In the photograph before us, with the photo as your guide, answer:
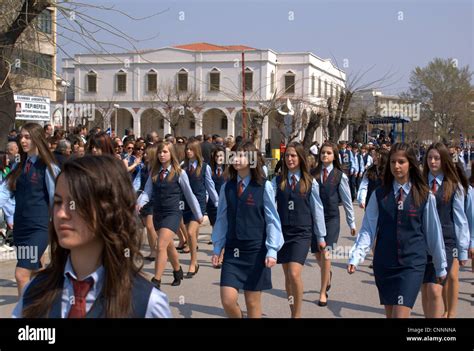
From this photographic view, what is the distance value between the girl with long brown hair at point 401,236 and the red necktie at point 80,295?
2847mm

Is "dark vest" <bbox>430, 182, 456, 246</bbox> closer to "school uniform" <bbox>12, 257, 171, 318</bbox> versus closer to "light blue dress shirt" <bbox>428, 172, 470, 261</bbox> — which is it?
"light blue dress shirt" <bbox>428, 172, 470, 261</bbox>

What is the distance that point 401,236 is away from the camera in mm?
4785

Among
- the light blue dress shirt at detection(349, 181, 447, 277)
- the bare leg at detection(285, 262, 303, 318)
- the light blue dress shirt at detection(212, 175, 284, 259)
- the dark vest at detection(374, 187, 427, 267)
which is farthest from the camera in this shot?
the bare leg at detection(285, 262, 303, 318)

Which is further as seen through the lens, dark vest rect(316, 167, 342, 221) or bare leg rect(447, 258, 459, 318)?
dark vest rect(316, 167, 342, 221)

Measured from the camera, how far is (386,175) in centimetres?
517

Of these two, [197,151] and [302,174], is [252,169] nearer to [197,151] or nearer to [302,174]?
Result: [302,174]

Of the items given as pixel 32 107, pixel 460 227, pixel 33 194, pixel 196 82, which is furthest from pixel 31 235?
pixel 196 82

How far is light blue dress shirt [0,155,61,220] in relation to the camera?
587 cm

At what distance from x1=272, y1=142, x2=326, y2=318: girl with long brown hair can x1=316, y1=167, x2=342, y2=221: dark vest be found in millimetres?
859

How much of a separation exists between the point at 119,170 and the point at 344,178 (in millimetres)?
5769

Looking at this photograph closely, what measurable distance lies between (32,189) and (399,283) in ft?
11.3

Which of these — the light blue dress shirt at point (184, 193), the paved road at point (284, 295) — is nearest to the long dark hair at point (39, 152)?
the paved road at point (284, 295)

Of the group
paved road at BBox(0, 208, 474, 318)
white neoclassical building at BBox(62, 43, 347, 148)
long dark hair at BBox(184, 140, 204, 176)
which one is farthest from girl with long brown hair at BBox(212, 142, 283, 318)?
white neoclassical building at BBox(62, 43, 347, 148)
